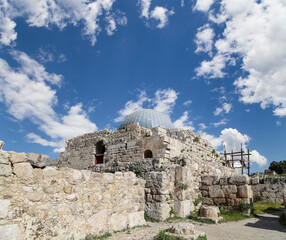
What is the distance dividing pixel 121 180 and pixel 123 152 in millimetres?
7909

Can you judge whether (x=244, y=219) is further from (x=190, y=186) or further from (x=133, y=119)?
(x=133, y=119)

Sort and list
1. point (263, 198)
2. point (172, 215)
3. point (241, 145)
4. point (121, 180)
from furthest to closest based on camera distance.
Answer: point (241, 145) → point (263, 198) → point (172, 215) → point (121, 180)

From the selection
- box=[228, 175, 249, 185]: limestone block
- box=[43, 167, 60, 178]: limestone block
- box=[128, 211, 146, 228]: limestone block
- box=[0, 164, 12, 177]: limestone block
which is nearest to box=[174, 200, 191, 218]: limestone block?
box=[128, 211, 146, 228]: limestone block

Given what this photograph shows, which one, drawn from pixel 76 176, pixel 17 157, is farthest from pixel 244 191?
pixel 17 157

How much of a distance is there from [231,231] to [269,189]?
8.70 meters

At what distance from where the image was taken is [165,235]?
4574 millimetres

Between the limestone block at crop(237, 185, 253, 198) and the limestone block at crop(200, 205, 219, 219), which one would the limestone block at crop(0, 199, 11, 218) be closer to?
the limestone block at crop(200, 205, 219, 219)

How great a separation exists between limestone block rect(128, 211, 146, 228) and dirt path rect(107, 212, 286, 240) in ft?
0.78

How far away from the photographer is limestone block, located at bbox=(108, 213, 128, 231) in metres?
5.28

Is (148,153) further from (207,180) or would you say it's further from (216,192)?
(216,192)

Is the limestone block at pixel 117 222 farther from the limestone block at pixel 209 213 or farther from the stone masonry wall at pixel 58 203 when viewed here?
the limestone block at pixel 209 213

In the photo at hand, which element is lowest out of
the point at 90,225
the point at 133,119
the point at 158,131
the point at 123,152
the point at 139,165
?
the point at 90,225

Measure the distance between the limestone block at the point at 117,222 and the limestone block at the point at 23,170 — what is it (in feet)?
7.89

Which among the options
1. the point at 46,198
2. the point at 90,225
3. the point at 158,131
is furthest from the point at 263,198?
the point at 46,198
